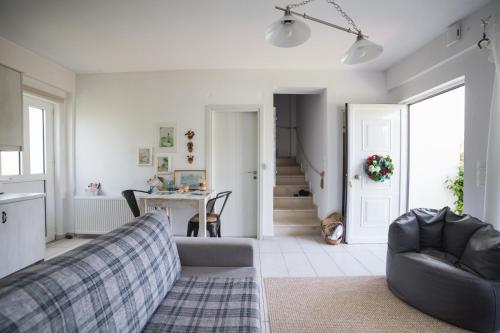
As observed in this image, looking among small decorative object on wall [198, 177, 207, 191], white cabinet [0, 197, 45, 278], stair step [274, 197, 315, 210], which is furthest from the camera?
stair step [274, 197, 315, 210]

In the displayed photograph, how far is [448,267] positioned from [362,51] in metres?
1.84

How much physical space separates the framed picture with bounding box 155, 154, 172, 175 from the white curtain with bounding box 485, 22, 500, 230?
3765mm

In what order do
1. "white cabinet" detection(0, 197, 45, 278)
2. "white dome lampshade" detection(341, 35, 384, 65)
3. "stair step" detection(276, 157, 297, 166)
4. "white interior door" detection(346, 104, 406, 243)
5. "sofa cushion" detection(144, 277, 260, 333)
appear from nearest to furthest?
1. "sofa cushion" detection(144, 277, 260, 333)
2. "white dome lampshade" detection(341, 35, 384, 65)
3. "white cabinet" detection(0, 197, 45, 278)
4. "white interior door" detection(346, 104, 406, 243)
5. "stair step" detection(276, 157, 297, 166)

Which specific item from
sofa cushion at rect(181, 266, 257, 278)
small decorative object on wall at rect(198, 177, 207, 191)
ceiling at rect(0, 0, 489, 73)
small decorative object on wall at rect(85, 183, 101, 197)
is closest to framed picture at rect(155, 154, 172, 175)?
small decorative object on wall at rect(198, 177, 207, 191)

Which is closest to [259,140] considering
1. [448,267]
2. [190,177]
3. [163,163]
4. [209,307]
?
[190,177]

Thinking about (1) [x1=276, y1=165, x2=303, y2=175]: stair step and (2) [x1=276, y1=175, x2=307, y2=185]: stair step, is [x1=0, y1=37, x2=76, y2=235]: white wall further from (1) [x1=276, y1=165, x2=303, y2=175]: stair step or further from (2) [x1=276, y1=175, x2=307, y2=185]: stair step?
(1) [x1=276, y1=165, x2=303, y2=175]: stair step

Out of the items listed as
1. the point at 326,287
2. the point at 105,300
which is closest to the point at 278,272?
the point at 326,287

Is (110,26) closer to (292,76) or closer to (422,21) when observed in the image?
(292,76)

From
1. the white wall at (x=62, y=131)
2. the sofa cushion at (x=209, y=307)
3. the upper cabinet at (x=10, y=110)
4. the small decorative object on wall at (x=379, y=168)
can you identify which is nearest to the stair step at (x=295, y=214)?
the small decorative object on wall at (x=379, y=168)

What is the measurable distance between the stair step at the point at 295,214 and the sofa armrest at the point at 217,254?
8.07ft

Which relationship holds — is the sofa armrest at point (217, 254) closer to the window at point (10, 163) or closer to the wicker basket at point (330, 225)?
the wicker basket at point (330, 225)

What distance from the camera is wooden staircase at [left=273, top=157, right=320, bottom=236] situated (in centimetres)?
407

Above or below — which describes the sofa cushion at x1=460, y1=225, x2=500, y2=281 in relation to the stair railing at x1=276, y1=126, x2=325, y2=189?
below

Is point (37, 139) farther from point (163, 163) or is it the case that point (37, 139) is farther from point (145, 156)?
point (163, 163)
